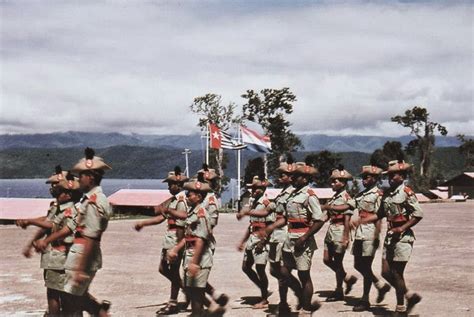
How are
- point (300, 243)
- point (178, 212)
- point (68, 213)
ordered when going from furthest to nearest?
point (178, 212), point (300, 243), point (68, 213)

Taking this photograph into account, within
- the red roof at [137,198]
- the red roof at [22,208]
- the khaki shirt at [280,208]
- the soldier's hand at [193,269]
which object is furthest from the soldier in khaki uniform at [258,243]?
the red roof at [137,198]

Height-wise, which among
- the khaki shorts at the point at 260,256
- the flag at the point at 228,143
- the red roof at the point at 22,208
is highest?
the flag at the point at 228,143

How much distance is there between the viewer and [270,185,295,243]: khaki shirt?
9164mm

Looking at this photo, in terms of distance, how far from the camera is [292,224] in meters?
8.82

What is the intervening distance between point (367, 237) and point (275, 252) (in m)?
1.53

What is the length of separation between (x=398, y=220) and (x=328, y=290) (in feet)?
10.0

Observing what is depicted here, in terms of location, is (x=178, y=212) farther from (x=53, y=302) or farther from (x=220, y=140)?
(x=220, y=140)

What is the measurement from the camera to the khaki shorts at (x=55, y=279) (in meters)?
7.07

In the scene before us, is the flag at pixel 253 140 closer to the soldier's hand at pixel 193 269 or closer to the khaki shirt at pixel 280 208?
the khaki shirt at pixel 280 208

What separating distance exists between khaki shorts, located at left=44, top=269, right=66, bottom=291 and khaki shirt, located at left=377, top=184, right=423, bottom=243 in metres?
4.58

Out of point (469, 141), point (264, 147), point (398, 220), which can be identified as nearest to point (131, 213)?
point (264, 147)

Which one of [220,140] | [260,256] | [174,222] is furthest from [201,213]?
[220,140]

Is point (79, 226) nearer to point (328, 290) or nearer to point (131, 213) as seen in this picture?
point (328, 290)

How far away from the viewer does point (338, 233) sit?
1086 cm
